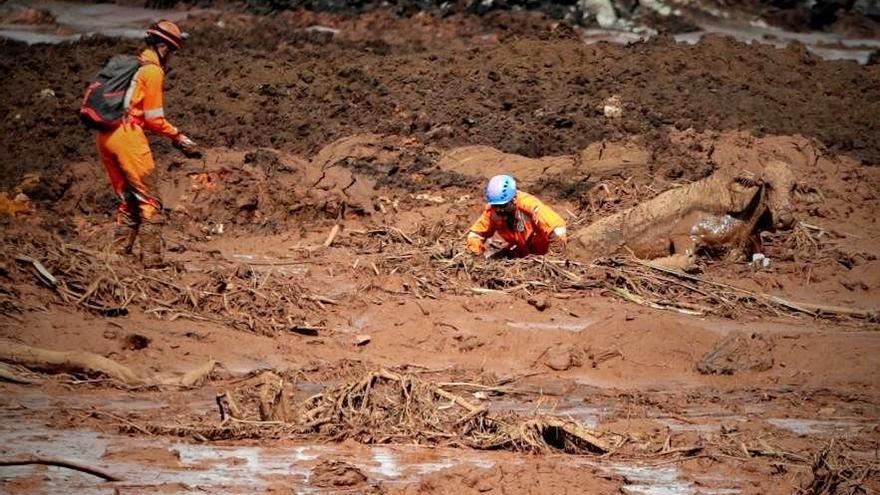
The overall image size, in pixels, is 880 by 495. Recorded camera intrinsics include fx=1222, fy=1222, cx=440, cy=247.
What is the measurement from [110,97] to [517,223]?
12.2 feet

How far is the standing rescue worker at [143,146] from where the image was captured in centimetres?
967

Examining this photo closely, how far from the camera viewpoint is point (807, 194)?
44.3 feet

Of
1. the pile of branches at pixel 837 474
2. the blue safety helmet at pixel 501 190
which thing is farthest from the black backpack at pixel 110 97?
the pile of branches at pixel 837 474

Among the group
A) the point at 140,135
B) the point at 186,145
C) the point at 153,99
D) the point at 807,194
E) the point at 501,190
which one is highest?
the point at 153,99

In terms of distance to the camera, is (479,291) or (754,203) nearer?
(479,291)

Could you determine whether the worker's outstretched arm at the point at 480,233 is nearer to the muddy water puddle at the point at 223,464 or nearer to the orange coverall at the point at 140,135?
the orange coverall at the point at 140,135

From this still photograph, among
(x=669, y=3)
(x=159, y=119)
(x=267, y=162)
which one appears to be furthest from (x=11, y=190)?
(x=669, y=3)

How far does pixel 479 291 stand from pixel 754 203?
320cm

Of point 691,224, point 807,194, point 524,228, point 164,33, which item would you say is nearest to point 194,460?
point 164,33

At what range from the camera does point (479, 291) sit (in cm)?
1027

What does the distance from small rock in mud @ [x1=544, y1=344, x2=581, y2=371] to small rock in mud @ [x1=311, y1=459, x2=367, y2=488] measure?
2.59 metres

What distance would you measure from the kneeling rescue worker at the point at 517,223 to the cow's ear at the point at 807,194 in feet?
11.8

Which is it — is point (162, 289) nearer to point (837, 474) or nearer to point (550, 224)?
point (550, 224)

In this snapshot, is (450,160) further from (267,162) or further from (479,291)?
(479,291)
